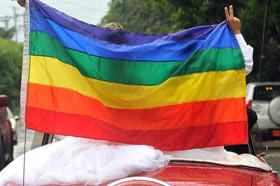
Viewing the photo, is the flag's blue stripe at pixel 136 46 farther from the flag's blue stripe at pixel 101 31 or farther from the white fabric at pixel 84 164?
the white fabric at pixel 84 164

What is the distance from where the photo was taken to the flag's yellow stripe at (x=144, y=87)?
3.70m

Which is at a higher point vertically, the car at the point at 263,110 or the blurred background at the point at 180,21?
the blurred background at the point at 180,21

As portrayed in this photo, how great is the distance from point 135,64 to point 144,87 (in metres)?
0.17

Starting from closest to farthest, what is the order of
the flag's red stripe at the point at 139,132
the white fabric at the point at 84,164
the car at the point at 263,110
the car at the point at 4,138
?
the white fabric at the point at 84,164
the flag's red stripe at the point at 139,132
the car at the point at 4,138
the car at the point at 263,110

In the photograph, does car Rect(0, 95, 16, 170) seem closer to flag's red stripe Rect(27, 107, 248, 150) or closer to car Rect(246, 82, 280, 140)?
car Rect(246, 82, 280, 140)

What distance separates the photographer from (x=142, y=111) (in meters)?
3.97

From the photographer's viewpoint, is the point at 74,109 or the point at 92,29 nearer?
the point at 74,109

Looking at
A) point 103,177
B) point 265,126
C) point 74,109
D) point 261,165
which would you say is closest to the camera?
point 103,177

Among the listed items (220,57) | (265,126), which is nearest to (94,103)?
(220,57)

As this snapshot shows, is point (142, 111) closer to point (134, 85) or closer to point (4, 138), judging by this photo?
point (134, 85)

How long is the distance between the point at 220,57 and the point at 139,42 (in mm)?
601

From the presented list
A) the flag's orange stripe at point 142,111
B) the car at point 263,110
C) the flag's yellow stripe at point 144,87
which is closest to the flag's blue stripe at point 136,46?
the flag's yellow stripe at point 144,87

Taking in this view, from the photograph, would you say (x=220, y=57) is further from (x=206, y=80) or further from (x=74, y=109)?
(x=74, y=109)

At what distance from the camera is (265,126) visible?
13805mm
